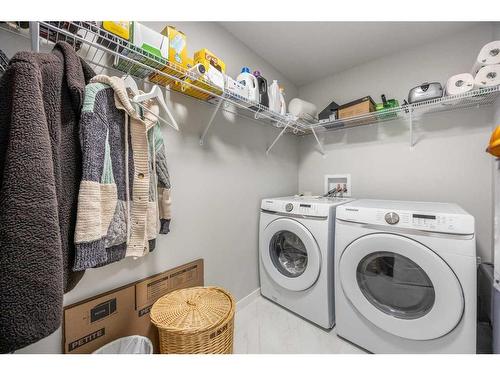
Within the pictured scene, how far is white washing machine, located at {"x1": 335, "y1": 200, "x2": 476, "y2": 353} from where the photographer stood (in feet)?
3.22

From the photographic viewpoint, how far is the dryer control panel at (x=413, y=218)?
3.24 feet

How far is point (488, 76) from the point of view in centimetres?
123

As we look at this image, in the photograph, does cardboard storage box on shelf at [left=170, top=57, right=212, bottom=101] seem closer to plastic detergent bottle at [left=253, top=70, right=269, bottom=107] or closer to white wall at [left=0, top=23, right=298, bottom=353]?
white wall at [left=0, top=23, right=298, bottom=353]

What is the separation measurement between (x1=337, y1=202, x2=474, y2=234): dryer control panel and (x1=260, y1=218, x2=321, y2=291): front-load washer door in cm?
31

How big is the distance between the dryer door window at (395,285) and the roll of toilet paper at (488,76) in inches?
46.1

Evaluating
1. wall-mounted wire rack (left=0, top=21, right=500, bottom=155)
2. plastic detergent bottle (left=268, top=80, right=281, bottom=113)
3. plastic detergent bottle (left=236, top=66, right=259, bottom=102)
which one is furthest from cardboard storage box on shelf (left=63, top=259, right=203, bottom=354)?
plastic detergent bottle (left=268, top=80, right=281, bottom=113)

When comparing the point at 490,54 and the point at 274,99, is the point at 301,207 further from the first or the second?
the point at 490,54

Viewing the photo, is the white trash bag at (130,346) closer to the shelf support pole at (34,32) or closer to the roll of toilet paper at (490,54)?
the shelf support pole at (34,32)

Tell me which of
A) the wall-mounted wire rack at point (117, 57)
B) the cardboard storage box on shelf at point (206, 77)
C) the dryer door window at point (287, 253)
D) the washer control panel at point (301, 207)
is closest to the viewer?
the wall-mounted wire rack at point (117, 57)

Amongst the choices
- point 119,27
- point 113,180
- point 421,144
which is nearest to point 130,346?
point 113,180


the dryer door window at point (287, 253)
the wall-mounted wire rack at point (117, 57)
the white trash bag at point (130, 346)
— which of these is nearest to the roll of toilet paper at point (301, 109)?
the wall-mounted wire rack at point (117, 57)

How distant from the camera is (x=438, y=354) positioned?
1.05 meters

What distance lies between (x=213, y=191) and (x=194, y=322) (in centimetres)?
81
